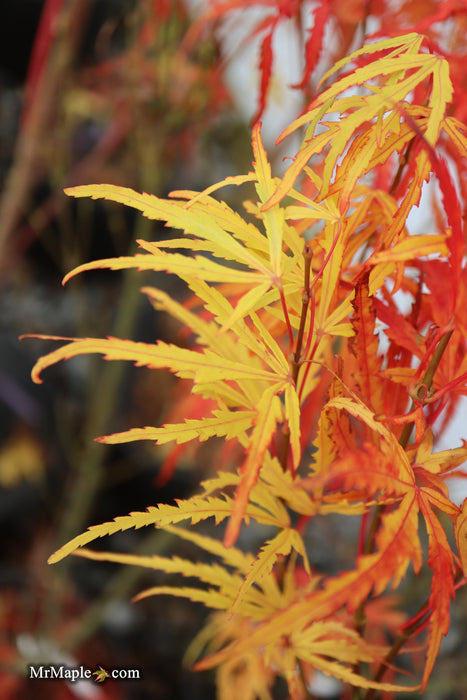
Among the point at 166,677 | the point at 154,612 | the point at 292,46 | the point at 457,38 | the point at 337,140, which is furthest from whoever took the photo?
the point at 154,612

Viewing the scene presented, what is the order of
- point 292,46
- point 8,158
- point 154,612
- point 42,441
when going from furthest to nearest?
point 8,158 < point 42,441 < point 154,612 < point 292,46

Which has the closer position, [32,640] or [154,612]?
[32,640]

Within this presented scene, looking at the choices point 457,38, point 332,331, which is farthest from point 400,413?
point 457,38

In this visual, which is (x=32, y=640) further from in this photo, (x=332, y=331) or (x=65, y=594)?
(x=332, y=331)

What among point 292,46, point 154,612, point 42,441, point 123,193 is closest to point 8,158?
point 42,441

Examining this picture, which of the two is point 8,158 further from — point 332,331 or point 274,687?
point 332,331

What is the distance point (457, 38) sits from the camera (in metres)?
0.44

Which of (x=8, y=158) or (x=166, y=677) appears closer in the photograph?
(x=166, y=677)

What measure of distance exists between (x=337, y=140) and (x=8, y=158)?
57.4 inches

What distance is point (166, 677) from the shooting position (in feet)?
3.09

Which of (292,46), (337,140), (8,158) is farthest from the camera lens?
(8,158)

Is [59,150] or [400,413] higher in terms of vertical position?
[59,150]

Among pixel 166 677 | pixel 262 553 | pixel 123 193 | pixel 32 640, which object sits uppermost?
pixel 123 193

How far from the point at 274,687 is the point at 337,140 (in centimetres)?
92
